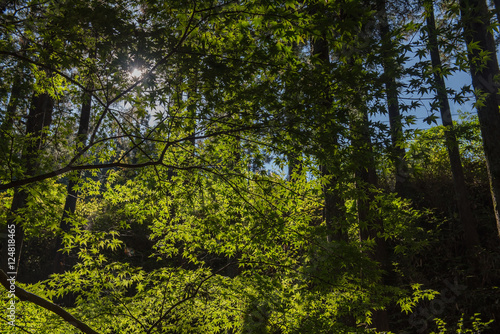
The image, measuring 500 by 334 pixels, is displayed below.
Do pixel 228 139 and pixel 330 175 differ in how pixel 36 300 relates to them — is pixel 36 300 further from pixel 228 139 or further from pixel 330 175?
pixel 330 175

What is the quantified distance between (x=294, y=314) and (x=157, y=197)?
256 cm

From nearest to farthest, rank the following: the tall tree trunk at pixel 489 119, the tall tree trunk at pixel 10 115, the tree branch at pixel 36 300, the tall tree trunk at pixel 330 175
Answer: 1. the tree branch at pixel 36 300
2. the tall tree trunk at pixel 10 115
3. the tall tree trunk at pixel 330 175
4. the tall tree trunk at pixel 489 119

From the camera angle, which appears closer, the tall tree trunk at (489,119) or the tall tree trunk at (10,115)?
the tall tree trunk at (10,115)

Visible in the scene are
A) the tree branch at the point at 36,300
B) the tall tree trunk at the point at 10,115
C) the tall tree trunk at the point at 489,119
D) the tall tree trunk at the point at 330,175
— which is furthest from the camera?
the tall tree trunk at the point at 489,119

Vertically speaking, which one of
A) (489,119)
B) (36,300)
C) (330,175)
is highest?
(489,119)

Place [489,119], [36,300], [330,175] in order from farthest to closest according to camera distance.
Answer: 1. [489,119]
2. [330,175]
3. [36,300]

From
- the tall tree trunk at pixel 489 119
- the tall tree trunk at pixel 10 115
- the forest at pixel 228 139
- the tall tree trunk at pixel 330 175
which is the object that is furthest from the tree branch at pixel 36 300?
the tall tree trunk at pixel 489 119

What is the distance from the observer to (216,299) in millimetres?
4652

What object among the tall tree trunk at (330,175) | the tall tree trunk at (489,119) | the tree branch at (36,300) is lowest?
the tree branch at (36,300)

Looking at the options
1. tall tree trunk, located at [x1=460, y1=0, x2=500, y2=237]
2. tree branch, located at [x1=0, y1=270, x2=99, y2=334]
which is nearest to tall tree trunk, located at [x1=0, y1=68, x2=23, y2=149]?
tree branch, located at [x1=0, y1=270, x2=99, y2=334]

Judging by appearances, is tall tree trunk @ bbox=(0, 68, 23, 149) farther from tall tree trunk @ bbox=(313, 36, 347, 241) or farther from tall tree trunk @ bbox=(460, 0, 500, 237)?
tall tree trunk @ bbox=(460, 0, 500, 237)

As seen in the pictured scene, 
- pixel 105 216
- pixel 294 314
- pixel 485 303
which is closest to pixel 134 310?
pixel 294 314

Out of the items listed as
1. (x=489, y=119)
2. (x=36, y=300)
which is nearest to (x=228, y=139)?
(x=36, y=300)

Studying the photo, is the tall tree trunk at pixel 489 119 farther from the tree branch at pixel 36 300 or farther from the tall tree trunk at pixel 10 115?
the tall tree trunk at pixel 10 115
